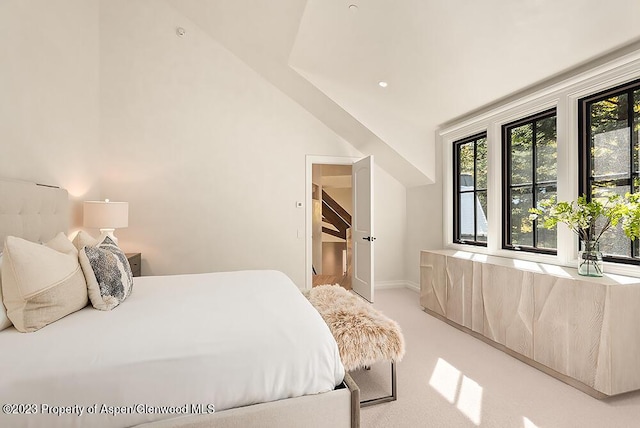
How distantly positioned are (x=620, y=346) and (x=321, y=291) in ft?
6.34

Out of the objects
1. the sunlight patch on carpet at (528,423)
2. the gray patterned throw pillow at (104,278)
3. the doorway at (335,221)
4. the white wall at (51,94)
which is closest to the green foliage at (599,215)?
the sunlight patch on carpet at (528,423)

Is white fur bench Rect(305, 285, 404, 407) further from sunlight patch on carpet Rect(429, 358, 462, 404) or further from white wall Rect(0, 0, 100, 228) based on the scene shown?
white wall Rect(0, 0, 100, 228)

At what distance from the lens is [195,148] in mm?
3982

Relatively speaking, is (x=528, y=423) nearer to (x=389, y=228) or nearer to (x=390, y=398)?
(x=390, y=398)

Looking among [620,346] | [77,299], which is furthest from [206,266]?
[620,346]

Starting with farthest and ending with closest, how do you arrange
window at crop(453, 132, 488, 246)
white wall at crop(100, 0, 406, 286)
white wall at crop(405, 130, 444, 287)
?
white wall at crop(405, 130, 444, 287), white wall at crop(100, 0, 406, 286), window at crop(453, 132, 488, 246)

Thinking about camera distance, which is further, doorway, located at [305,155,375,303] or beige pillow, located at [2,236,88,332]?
doorway, located at [305,155,375,303]

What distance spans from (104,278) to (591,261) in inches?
120

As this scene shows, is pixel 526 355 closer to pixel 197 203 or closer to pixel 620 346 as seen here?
pixel 620 346

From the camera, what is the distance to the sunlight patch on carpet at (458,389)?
185cm

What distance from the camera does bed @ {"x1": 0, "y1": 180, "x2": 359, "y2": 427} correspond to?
1074 mm

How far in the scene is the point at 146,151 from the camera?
3846 millimetres

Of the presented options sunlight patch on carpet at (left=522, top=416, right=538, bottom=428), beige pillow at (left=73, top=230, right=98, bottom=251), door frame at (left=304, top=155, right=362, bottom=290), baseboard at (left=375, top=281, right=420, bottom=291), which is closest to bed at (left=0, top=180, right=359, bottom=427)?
beige pillow at (left=73, top=230, right=98, bottom=251)

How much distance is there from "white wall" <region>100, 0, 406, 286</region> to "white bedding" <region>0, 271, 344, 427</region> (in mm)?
2502
